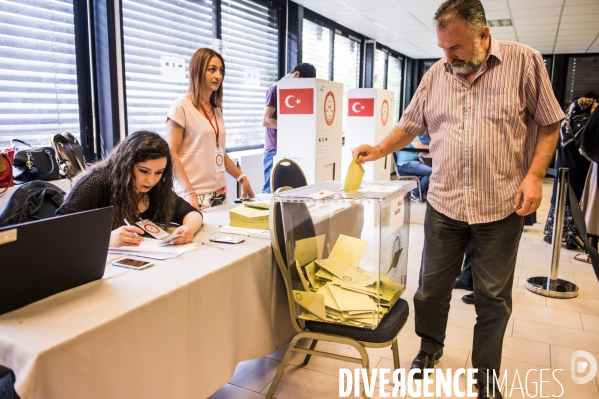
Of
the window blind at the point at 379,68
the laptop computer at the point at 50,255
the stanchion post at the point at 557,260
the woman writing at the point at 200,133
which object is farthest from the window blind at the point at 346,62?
the laptop computer at the point at 50,255

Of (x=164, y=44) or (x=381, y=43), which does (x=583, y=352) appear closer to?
(x=164, y=44)

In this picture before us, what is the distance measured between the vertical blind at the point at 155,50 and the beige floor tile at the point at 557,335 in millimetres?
3196

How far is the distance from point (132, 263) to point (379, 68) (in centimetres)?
845

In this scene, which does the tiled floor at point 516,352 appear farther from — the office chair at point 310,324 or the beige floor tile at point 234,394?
the office chair at point 310,324

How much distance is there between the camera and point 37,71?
10.6 feet

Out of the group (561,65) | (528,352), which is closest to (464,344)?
(528,352)

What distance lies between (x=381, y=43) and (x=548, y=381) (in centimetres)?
767

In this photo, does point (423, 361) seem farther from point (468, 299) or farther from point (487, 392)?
point (468, 299)

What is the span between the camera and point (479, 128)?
185 cm

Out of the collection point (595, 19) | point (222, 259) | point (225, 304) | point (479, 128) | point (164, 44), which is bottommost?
point (225, 304)

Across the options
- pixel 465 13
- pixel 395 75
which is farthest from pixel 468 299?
pixel 395 75

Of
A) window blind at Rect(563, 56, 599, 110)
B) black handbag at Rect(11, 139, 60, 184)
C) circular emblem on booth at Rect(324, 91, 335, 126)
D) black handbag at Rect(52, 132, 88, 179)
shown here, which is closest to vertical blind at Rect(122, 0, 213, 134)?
black handbag at Rect(52, 132, 88, 179)

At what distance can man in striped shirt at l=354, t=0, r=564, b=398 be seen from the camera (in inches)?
70.2

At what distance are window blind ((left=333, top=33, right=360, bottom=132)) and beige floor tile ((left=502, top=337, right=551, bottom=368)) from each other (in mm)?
5650
